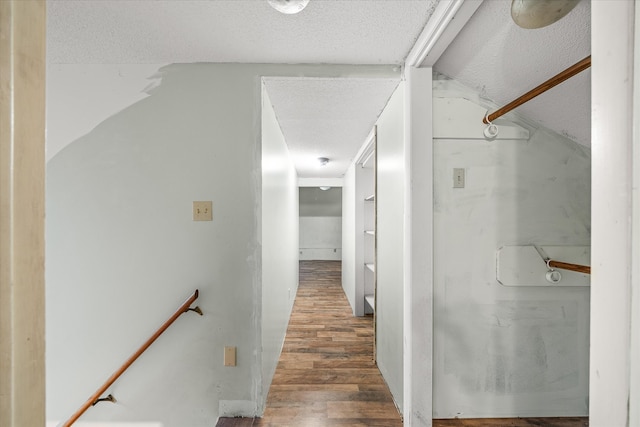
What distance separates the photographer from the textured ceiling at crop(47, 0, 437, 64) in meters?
1.35

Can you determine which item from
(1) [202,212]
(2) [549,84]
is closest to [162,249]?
(1) [202,212]

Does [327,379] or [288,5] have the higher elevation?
[288,5]

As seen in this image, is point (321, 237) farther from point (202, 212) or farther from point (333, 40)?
point (333, 40)

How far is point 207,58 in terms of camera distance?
5.91 ft

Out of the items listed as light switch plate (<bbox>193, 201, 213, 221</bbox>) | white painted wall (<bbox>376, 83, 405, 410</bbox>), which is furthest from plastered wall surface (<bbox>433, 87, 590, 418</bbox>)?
light switch plate (<bbox>193, 201, 213, 221</bbox>)

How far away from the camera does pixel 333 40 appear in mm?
1599

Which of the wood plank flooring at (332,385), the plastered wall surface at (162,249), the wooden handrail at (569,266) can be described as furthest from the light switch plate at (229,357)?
the wooden handrail at (569,266)

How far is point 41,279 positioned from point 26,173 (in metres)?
0.18

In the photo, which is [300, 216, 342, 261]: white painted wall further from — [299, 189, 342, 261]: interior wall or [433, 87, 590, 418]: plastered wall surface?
[433, 87, 590, 418]: plastered wall surface

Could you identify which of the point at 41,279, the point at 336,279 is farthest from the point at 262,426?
the point at 336,279

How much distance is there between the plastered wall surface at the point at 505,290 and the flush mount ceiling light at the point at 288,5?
35.3 inches

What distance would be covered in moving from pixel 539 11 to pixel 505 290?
1.34m

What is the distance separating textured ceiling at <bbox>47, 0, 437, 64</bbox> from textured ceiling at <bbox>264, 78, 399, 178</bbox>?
15 centimetres

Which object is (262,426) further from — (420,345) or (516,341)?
(516,341)
